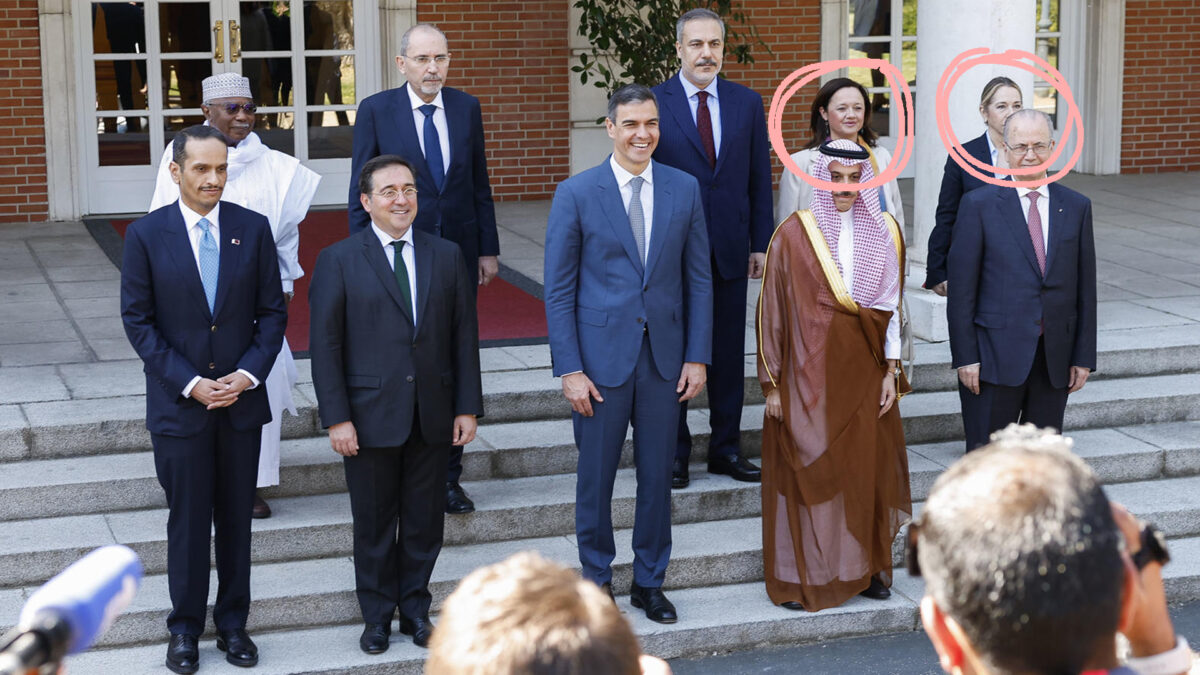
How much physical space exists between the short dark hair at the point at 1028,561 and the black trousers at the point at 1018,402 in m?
4.43

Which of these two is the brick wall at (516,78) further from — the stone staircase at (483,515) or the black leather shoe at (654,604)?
the black leather shoe at (654,604)

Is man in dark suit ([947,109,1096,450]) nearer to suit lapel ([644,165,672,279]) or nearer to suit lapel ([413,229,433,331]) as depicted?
suit lapel ([644,165,672,279])

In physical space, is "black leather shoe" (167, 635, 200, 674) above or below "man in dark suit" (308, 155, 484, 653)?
below

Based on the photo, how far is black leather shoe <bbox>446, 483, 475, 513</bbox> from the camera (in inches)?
242

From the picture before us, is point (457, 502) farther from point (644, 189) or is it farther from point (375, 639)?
point (644, 189)

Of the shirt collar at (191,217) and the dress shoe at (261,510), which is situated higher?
the shirt collar at (191,217)

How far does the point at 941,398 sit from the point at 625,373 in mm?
2627

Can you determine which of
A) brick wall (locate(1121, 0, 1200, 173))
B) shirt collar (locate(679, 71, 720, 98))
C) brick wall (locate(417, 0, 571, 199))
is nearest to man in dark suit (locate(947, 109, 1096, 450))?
shirt collar (locate(679, 71, 720, 98))

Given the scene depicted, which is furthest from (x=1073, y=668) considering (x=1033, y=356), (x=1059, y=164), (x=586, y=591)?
(x=1059, y=164)

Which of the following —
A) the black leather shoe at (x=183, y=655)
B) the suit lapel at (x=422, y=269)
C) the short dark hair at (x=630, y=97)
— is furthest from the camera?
the short dark hair at (x=630, y=97)

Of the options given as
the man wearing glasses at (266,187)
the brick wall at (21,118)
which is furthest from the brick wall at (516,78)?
the man wearing glasses at (266,187)

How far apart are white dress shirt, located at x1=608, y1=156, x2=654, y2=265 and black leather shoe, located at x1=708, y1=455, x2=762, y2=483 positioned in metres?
1.42

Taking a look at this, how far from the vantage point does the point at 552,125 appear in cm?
1272

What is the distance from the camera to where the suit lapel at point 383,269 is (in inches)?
208
